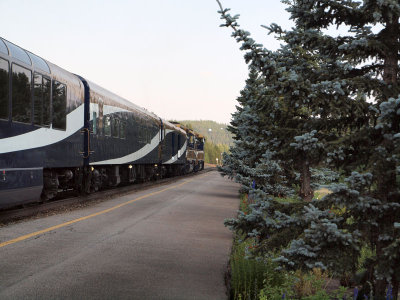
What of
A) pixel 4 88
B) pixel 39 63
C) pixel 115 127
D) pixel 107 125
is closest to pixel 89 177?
pixel 107 125

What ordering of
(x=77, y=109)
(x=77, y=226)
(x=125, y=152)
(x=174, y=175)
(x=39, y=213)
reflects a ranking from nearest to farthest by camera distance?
(x=77, y=226) < (x=39, y=213) < (x=77, y=109) < (x=125, y=152) < (x=174, y=175)

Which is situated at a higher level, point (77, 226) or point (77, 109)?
point (77, 109)

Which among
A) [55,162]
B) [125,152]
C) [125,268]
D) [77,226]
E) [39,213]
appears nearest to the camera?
[125,268]

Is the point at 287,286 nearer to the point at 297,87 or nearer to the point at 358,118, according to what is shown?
the point at 358,118

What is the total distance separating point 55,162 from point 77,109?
236 cm

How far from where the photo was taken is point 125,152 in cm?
1995

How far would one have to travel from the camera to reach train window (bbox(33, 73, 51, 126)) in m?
10.9

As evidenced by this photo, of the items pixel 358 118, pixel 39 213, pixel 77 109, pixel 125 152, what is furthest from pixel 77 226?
pixel 125 152

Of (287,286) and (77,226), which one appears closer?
(287,286)

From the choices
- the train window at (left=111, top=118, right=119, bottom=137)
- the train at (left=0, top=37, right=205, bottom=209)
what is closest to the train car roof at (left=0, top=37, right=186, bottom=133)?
the train at (left=0, top=37, right=205, bottom=209)

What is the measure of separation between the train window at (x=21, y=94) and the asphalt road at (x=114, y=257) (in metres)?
2.21

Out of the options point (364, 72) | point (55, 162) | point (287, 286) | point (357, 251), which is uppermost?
point (364, 72)

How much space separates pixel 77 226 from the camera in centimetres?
948

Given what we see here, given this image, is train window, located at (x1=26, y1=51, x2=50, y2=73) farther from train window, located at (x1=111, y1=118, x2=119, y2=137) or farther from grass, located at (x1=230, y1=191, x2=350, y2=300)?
grass, located at (x1=230, y1=191, x2=350, y2=300)
